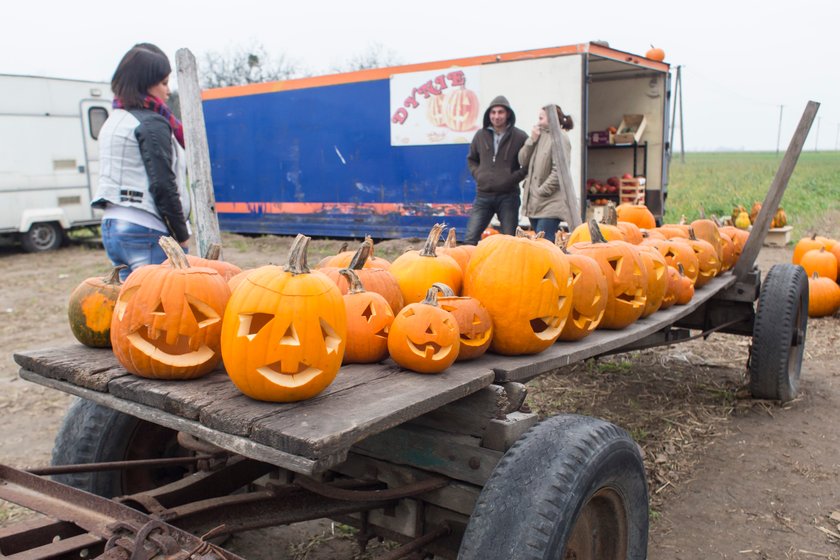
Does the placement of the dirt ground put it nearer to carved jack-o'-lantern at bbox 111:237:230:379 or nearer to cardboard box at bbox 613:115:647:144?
carved jack-o'-lantern at bbox 111:237:230:379

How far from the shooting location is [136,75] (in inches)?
149

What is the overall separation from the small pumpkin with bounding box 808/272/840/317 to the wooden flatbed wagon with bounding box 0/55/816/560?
6.18 m

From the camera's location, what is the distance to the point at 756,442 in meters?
4.59

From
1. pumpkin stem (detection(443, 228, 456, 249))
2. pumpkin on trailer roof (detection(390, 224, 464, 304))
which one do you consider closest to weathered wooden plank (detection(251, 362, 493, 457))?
pumpkin on trailer roof (detection(390, 224, 464, 304))

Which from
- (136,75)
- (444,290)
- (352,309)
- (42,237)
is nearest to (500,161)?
(136,75)

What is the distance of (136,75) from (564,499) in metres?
3.20

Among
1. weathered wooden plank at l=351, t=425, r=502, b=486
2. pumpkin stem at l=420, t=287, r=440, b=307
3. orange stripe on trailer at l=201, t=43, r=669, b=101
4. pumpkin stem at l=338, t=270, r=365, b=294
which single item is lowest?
weathered wooden plank at l=351, t=425, r=502, b=486

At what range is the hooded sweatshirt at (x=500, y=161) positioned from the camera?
25.4ft

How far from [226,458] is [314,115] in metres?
11.8

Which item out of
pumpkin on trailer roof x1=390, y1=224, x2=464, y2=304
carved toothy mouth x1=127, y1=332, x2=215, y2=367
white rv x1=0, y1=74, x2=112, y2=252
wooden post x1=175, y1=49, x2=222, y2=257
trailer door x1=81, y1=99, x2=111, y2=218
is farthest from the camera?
trailer door x1=81, y1=99, x2=111, y2=218

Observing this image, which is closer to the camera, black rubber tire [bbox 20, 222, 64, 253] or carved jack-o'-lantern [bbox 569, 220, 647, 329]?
carved jack-o'-lantern [bbox 569, 220, 647, 329]

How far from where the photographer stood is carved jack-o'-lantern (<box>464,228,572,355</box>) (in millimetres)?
2596

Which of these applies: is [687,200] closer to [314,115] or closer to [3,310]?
[314,115]

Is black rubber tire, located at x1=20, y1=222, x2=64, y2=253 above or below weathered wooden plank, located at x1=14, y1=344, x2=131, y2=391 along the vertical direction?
below
